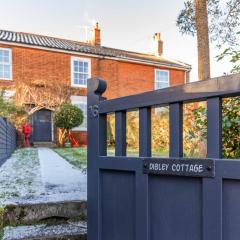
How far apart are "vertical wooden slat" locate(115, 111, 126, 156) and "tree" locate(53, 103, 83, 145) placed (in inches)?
620

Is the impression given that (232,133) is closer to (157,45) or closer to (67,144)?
(67,144)

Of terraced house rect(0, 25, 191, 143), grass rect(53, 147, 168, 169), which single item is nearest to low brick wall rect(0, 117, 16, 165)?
grass rect(53, 147, 168, 169)

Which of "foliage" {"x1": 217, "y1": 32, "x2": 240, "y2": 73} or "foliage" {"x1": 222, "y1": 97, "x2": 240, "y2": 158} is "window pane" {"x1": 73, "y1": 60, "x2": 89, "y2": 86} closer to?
"foliage" {"x1": 217, "y1": 32, "x2": 240, "y2": 73}

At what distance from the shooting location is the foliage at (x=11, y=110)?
1431cm

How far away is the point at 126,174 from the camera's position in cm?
183

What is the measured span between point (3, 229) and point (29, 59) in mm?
17103

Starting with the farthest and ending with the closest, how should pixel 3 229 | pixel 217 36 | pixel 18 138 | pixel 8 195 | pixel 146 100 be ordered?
pixel 18 138 → pixel 217 36 → pixel 8 195 → pixel 3 229 → pixel 146 100

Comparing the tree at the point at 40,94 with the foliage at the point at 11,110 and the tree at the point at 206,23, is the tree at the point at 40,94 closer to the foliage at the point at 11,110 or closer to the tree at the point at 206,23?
the foliage at the point at 11,110

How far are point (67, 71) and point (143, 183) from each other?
18.7m

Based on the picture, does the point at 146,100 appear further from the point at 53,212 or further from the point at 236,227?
the point at 53,212

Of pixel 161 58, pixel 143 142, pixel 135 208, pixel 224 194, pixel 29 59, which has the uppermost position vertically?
pixel 161 58

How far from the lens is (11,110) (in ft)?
51.0

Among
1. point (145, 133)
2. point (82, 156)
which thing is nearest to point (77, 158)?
point (82, 156)

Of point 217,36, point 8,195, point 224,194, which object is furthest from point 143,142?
point 217,36
